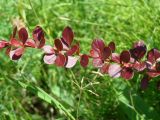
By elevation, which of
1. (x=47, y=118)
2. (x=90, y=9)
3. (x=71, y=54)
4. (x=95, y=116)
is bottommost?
(x=47, y=118)

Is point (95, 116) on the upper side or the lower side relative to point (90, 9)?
lower

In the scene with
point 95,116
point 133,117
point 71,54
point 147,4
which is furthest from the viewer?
point 147,4

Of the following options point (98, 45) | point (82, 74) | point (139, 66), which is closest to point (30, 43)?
point (98, 45)

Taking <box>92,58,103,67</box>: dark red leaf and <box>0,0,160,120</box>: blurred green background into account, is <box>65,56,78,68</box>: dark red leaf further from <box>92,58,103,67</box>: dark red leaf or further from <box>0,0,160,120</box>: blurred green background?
<box>0,0,160,120</box>: blurred green background

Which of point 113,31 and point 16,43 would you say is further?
point 113,31

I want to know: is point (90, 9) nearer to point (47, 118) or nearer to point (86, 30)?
point (86, 30)

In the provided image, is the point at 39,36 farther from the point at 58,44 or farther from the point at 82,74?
the point at 82,74

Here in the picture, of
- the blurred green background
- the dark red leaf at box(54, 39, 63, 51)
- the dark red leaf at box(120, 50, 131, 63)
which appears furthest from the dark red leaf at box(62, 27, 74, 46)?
the blurred green background

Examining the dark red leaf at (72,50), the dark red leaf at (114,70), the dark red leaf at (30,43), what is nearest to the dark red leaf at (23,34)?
the dark red leaf at (30,43)

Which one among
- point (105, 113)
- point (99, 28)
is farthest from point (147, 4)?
point (105, 113)
